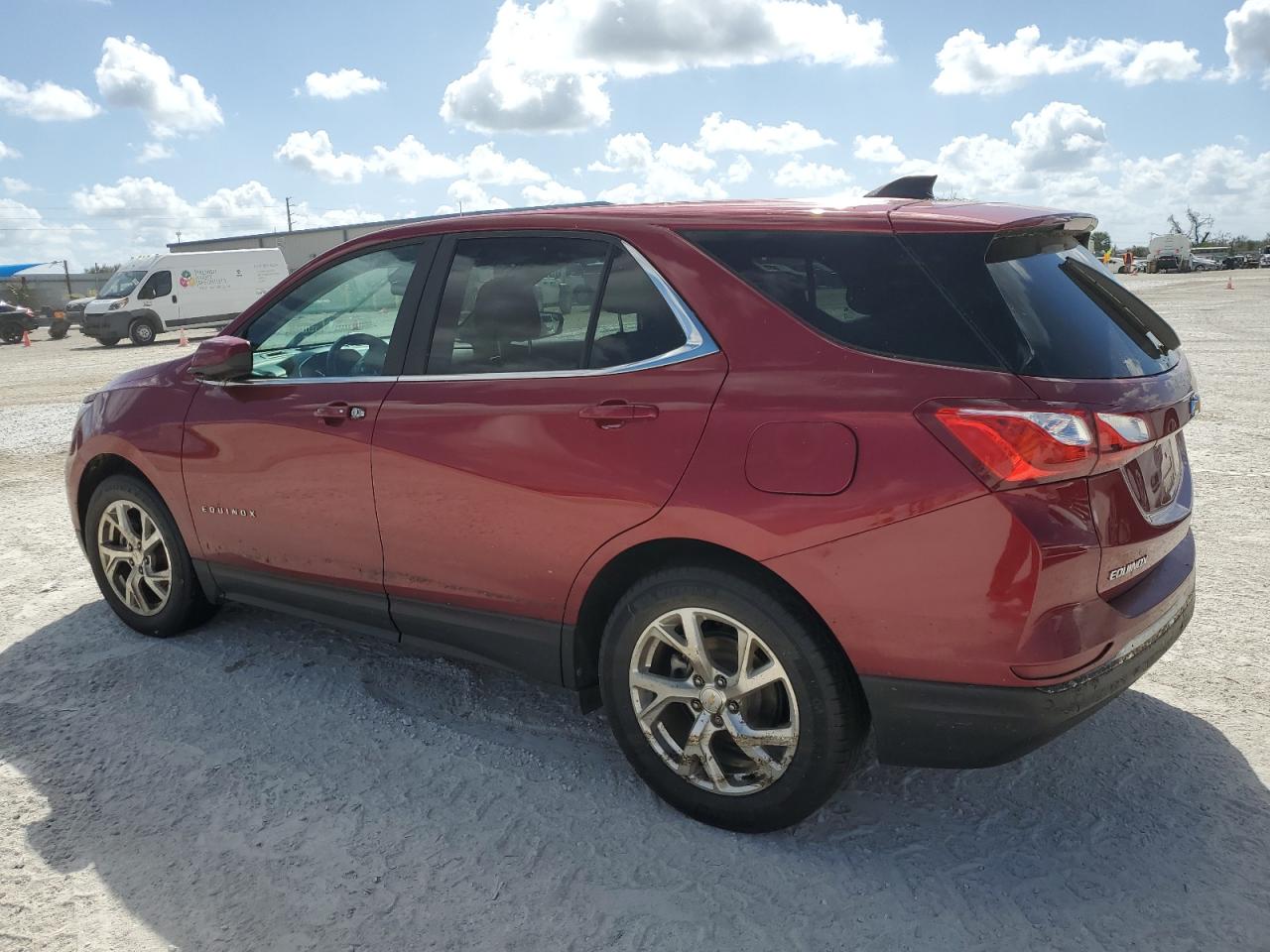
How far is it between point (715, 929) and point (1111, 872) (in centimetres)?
109

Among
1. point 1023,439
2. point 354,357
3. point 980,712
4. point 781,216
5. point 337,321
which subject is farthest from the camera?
point 337,321

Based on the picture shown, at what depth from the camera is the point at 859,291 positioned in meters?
2.56

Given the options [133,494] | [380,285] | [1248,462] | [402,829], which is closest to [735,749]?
[402,829]

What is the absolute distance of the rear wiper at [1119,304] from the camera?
2766 millimetres

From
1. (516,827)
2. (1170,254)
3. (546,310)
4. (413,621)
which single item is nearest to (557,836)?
(516,827)

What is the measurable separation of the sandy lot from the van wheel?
24604mm

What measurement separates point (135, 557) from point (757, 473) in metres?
3.17

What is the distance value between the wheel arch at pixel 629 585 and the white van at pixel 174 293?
23862 millimetres

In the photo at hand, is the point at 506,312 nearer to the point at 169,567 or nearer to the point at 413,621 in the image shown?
the point at 413,621

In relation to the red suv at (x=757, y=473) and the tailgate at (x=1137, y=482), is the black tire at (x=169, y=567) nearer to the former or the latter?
the red suv at (x=757, y=473)

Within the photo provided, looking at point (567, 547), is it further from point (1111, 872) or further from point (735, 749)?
point (1111, 872)

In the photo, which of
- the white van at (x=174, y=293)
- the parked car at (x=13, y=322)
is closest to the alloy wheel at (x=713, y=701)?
the white van at (x=174, y=293)

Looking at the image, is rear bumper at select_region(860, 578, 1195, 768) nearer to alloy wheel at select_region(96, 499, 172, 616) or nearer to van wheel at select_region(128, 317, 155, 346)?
alloy wheel at select_region(96, 499, 172, 616)

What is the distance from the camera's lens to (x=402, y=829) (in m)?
2.88
